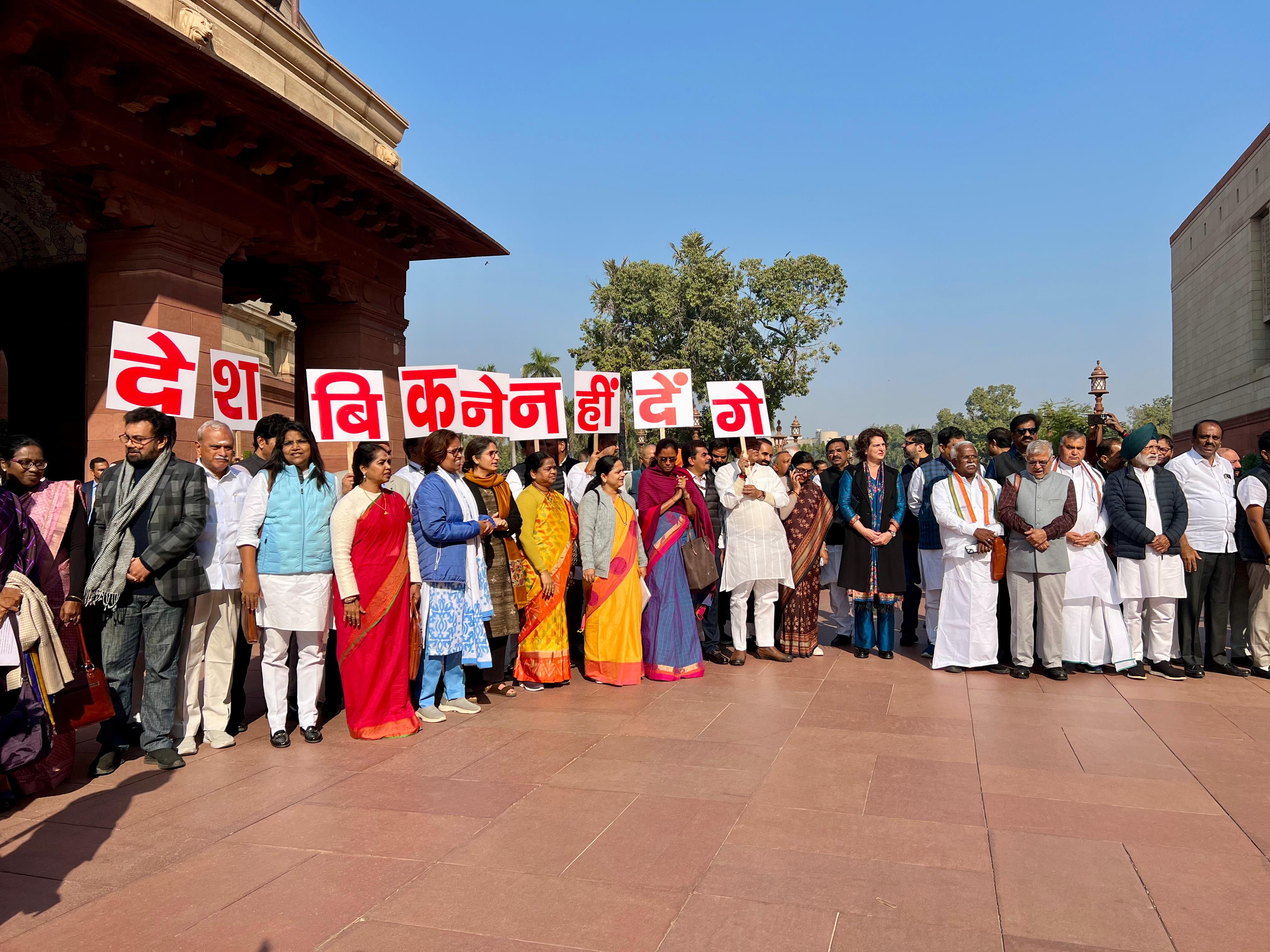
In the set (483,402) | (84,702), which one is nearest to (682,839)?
(84,702)

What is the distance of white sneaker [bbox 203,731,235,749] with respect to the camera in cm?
482

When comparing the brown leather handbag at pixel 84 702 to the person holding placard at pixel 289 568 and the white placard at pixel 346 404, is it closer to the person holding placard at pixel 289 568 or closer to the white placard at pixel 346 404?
the person holding placard at pixel 289 568

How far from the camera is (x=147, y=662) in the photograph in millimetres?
4586

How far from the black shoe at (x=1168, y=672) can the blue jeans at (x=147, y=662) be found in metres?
6.52

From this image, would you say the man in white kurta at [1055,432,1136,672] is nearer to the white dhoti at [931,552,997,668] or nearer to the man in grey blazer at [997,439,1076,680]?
the man in grey blazer at [997,439,1076,680]

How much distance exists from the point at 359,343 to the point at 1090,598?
7.83m

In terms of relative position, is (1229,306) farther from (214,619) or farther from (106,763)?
(106,763)

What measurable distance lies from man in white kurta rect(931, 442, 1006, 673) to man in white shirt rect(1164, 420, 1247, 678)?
1.38 m

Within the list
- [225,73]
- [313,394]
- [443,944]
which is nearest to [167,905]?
[443,944]

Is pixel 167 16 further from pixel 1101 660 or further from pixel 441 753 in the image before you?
pixel 1101 660

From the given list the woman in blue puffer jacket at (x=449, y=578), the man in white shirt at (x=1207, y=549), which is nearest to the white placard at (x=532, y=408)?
the woman in blue puffer jacket at (x=449, y=578)

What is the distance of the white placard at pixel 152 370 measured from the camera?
5539mm

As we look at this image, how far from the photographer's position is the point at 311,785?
4.16 metres

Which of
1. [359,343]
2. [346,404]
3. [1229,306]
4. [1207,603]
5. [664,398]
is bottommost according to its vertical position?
[1207,603]
